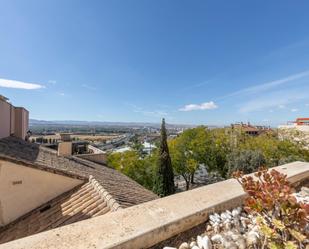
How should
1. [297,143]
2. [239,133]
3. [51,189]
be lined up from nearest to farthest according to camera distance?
[51,189] < [297,143] < [239,133]

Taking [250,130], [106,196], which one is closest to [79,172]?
[106,196]

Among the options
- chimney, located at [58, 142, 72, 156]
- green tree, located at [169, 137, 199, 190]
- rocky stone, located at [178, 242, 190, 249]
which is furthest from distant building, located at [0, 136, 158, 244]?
green tree, located at [169, 137, 199, 190]

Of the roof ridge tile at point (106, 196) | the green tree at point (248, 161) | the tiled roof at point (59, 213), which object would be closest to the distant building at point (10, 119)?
the tiled roof at point (59, 213)

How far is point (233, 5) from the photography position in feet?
44.5

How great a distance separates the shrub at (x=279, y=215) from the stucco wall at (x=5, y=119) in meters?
12.4

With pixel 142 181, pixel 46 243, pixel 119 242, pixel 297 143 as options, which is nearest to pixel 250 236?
pixel 119 242

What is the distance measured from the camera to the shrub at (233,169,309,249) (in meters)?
1.51

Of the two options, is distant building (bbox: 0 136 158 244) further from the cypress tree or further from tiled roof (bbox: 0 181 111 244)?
the cypress tree

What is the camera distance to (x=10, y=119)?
12.1 meters

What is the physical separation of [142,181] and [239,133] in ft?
52.8

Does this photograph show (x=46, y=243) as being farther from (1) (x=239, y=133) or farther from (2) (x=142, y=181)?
(1) (x=239, y=133)

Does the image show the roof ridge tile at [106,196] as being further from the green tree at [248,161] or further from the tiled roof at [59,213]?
the green tree at [248,161]

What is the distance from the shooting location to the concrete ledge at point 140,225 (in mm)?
1379

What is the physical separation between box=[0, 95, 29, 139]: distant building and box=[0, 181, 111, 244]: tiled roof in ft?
23.0
